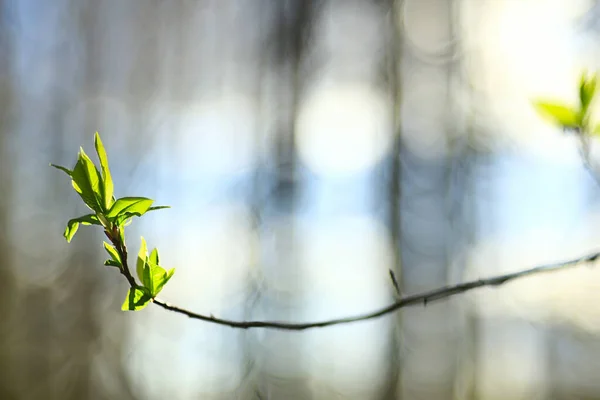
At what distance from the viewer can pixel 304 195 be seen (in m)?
1.02

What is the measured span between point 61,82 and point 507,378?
0.99 meters

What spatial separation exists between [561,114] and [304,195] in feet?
2.51

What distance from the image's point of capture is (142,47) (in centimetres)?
108

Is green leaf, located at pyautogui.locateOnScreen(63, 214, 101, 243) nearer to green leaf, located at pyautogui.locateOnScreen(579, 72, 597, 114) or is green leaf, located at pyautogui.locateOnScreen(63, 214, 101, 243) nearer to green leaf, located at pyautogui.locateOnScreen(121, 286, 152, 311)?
green leaf, located at pyautogui.locateOnScreen(121, 286, 152, 311)

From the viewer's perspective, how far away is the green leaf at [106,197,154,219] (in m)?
0.25

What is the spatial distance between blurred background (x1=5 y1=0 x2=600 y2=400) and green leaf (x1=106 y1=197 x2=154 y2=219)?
765mm

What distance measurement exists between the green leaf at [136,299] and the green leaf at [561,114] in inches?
8.0

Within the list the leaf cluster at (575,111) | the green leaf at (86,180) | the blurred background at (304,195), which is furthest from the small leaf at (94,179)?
the blurred background at (304,195)

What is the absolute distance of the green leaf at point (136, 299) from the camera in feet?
0.81

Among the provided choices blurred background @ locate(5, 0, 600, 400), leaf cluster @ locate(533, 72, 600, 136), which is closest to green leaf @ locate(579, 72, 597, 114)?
leaf cluster @ locate(533, 72, 600, 136)

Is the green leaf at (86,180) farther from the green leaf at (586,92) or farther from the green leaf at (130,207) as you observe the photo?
the green leaf at (586,92)

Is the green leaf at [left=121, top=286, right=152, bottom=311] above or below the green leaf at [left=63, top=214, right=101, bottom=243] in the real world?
below

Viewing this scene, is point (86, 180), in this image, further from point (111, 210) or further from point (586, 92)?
point (586, 92)

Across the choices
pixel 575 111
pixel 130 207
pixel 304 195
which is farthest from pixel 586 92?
pixel 304 195
